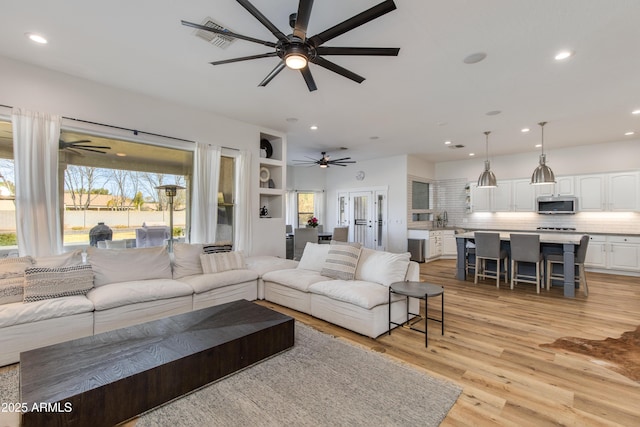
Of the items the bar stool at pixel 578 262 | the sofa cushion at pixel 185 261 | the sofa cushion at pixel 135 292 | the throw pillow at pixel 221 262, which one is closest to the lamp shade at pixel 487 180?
the bar stool at pixel 578 262

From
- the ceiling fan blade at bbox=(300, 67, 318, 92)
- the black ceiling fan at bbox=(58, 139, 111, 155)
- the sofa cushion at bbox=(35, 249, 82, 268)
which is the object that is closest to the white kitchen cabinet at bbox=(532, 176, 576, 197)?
the ceiling fan blade at bbox=(300, 67, 318, 92)

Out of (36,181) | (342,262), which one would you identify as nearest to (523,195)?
(342,262)

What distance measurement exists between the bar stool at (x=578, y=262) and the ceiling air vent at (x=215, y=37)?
224 inches

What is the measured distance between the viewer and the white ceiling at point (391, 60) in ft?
7.72

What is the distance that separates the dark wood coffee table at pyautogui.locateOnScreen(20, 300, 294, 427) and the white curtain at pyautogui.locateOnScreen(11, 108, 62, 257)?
179 centimetres

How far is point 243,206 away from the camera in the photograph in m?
5.14

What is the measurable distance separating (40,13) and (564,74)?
16.9 ft

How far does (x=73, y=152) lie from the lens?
12.2 feet

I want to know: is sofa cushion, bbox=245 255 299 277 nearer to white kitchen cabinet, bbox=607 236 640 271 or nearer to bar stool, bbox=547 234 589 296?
bar stool, bbox=547 234 589 296

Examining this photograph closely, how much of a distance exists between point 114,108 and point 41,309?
2.57m

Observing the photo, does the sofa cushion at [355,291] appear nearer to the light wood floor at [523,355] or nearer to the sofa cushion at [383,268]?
the sofa cushion at [383,268]

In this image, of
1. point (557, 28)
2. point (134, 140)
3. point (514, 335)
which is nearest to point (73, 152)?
A: point (134, 140)

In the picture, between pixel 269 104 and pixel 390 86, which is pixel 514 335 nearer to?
pixel 390 86

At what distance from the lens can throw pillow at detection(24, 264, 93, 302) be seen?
2.79m
